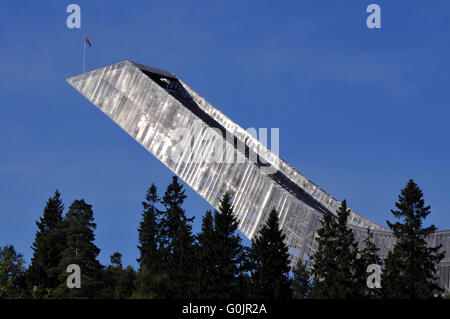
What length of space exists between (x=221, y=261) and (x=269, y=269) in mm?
3558

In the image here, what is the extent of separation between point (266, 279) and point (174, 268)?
36.4ft

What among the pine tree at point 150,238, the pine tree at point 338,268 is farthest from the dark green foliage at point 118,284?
the pine tree at point 338,268

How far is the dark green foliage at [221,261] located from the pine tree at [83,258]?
18439mm

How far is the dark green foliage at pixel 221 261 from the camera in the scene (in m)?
49.8

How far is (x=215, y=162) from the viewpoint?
84562 mm

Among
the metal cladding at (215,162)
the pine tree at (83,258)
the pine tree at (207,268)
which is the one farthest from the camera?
the metal cladding at (215,162)

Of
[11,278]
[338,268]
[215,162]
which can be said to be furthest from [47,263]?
[338,268]

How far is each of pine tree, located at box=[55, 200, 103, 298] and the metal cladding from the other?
57.6 feet

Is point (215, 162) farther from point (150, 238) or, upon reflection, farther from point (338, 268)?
point (338, 268)

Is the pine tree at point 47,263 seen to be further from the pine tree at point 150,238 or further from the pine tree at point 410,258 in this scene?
the pine tree at point 410,258

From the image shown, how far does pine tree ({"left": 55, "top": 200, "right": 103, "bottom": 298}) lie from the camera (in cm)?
6756

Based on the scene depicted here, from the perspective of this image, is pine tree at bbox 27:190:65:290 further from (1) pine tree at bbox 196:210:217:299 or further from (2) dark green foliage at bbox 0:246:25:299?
(1) pine tree at bbox 196:210:217:299

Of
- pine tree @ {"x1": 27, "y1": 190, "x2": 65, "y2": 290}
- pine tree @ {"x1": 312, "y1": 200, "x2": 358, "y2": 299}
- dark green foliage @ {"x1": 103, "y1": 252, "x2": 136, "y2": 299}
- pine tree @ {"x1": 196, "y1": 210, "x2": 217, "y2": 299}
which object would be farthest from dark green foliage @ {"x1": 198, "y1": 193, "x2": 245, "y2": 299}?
pine tree @ {"x1": 27, "y1": 190, "x2": 65, "y2": 290}
